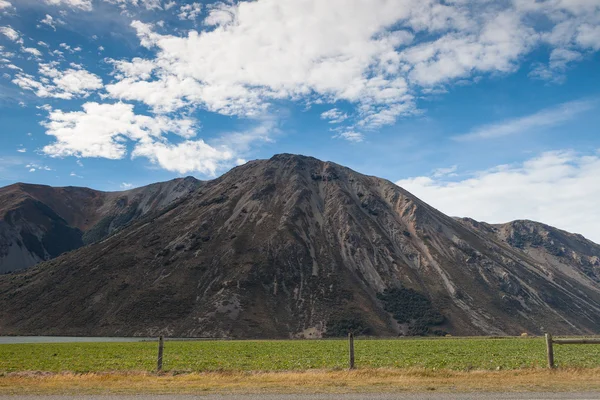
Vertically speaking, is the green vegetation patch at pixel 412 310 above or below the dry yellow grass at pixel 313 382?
below

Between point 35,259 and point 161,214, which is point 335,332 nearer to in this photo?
point 161,214

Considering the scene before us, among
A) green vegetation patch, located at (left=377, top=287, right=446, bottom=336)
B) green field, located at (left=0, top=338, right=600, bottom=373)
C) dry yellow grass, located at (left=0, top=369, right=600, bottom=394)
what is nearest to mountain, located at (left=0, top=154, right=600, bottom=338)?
green vegetation patch, located at (left=377, top=287, right=446, bottom=336)

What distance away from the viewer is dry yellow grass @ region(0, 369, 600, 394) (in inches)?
622

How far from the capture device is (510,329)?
372 feet

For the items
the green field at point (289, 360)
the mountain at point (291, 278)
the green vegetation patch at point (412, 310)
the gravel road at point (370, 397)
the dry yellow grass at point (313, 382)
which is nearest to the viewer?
the gravel road at point (370, 397)

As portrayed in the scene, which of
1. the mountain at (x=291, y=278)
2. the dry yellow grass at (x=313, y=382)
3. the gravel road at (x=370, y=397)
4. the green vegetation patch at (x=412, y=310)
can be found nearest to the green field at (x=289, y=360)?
the dry yellow grass at (x=313, y=382)

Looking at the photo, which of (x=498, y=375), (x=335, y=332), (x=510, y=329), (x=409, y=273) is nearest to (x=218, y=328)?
(x=335, y=332)

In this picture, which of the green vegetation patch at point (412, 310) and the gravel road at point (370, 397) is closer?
the gravel road at point (370, 397)

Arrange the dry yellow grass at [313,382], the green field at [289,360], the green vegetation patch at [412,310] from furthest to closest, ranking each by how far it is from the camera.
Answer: the green vegetation patch at [412,310] < the green field at [289,360] < the dry yellow grass at [313,382]

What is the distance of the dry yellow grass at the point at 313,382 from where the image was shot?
51.8 ft

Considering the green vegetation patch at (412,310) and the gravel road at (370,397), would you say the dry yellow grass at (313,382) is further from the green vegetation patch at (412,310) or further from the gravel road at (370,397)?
the green vegetation patch at (412,310)

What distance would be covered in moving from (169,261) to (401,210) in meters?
93.5

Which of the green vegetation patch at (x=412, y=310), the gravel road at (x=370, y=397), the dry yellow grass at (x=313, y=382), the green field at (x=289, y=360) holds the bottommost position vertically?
the green vegetation patch at (x=412, y=310)

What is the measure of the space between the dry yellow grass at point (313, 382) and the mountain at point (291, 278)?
257ft
